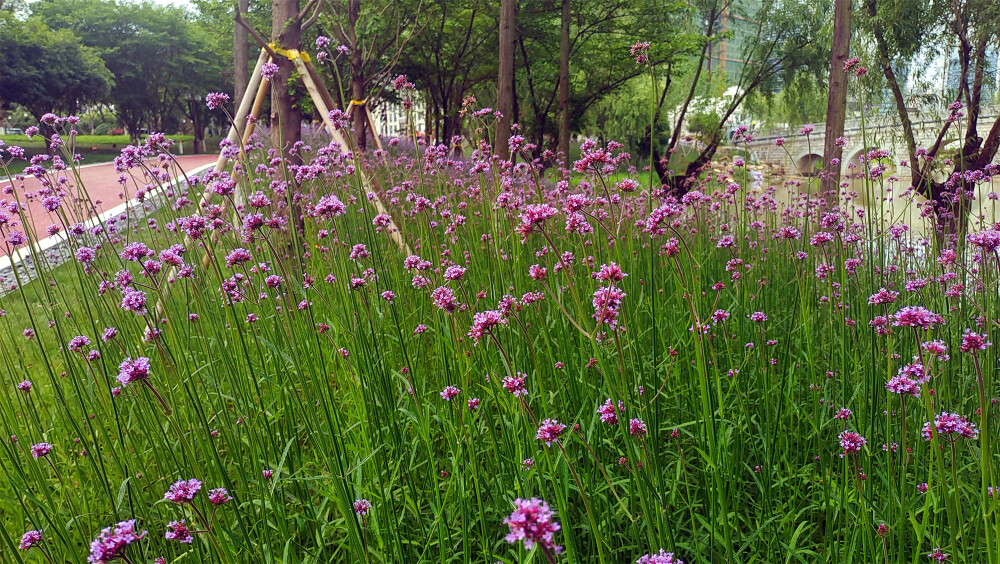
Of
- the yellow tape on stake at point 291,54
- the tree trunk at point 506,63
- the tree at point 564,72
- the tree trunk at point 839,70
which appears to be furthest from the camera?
the tree at point 564,72


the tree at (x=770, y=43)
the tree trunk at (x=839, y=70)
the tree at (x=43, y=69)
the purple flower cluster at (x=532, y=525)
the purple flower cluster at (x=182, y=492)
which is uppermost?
the tree at (x=43, y=69)

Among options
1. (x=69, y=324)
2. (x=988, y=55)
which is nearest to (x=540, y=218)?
(x=69, y=324)

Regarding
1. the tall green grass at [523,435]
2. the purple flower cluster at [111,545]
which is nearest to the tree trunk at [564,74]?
the tall green grass at [523,435]

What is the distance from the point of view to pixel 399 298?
3330 mm

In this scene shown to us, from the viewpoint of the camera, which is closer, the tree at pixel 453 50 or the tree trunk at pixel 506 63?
the tree trunk at pixel 506 63

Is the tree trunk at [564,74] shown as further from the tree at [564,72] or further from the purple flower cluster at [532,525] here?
the purple flower cluster at [532,525]

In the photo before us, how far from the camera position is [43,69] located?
99.7 ft

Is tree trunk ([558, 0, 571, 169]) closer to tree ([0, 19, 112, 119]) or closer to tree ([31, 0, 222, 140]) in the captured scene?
tree ([0, 19, 112, 119])

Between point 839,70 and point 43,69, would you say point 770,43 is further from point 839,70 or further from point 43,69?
point 43,69

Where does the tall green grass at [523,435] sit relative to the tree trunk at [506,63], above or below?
below

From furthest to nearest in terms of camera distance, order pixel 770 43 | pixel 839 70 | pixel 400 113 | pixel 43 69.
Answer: pixel 400 113 < pixel 43 69 < pixel 770 43 < pixel 839 70

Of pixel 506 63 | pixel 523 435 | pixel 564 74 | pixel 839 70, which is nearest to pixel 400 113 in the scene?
pixel 564 74

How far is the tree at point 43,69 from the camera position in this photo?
29.1 meters

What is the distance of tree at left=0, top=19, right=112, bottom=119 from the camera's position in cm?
2912
